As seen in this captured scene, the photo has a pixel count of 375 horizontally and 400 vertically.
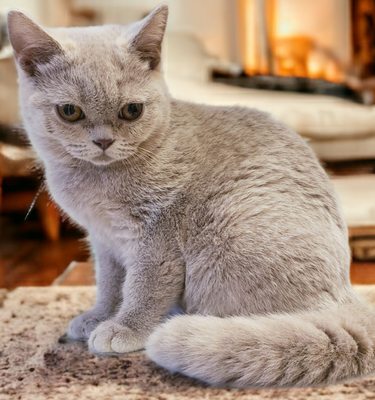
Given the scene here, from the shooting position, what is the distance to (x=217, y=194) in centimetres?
116

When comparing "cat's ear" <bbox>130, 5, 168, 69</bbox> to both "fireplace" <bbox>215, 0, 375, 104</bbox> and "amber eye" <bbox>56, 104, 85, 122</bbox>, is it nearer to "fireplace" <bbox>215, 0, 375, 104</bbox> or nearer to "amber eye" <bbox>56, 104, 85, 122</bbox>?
"amber eye" <bbox>56, 104, 85, 122</bbox>

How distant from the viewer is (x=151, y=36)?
1.14 meters

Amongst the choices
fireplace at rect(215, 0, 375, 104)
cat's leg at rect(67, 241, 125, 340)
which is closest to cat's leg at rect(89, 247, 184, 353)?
cat's leg at rect(67, 241, 125, 340)

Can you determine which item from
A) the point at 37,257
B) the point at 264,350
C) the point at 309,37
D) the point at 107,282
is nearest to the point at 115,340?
the point at 107,282

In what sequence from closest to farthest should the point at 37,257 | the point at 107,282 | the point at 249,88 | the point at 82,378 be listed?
the point at 82,378 → the point at 107,282 → the point at 37,257 → the point at 249,88

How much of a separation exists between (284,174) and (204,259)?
23 cm

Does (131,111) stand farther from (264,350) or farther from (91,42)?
(264,350)

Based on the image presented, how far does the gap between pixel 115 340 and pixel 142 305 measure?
0.08 m

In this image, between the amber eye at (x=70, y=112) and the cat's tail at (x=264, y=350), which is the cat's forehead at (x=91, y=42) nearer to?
the amber eye at (x=70, y=112)

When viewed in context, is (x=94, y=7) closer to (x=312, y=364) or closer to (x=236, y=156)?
(x=236, y=156)

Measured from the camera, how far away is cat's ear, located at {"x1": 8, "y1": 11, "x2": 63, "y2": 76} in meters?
1.07

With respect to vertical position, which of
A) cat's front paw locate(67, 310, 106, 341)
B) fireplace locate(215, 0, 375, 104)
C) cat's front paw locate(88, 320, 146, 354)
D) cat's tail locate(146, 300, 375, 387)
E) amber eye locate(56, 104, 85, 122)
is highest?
amber eye locate(56, 104, 85, 122)

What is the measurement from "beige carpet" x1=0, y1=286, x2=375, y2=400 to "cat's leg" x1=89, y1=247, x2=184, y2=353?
3 centimetres

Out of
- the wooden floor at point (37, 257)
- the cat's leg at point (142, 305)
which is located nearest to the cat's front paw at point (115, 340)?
the cat's leg at point (142, 305)
